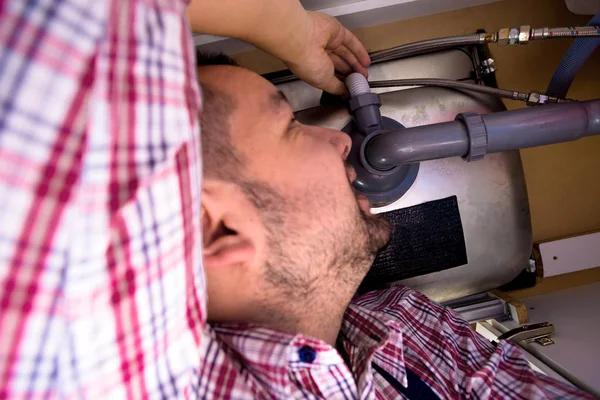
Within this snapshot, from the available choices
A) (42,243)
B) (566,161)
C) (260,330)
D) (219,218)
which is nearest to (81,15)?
(42,243)

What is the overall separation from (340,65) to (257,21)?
0.30 meters

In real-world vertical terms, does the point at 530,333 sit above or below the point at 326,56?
below

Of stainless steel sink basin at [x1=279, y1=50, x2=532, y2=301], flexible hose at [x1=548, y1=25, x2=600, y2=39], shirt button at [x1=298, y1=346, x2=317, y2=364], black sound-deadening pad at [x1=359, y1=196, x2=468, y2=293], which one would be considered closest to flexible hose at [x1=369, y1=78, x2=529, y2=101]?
stainless steel sink basin at [x1=279, y1=50, x2=532, y2=301]

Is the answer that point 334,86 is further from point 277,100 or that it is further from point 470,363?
point 470,363

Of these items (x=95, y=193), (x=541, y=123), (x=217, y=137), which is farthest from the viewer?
(x=541, y=123)

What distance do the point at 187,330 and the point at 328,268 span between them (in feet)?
0.94

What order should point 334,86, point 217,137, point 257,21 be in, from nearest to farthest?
point 217,137
point 257,21
point 334,86

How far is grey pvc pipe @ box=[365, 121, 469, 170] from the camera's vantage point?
781 millimetres

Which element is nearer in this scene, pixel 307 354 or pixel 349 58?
pixel 307 354

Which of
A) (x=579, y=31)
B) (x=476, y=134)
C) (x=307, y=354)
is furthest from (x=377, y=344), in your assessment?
(x=579, y=31)

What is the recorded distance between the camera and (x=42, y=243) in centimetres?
33

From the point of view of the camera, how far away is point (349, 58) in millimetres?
929

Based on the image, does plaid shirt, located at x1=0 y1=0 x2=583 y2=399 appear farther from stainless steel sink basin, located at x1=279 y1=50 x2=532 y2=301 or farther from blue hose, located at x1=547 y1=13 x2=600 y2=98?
blue hose, located at x1=547 y1=13 x2=600 y2=98

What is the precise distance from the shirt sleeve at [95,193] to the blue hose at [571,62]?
2.74ft
